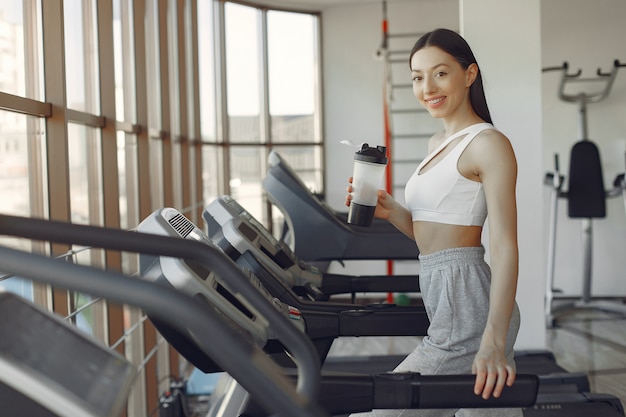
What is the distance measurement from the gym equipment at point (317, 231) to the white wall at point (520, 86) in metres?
0.68

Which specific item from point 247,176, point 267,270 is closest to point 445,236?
point 267,270

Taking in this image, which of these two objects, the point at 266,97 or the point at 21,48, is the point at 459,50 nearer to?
the point at 21,48

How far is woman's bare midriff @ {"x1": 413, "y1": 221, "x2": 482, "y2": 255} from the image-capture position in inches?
65.1

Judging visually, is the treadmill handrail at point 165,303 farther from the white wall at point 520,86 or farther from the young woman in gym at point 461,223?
the white wall at point 520,86

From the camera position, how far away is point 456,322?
161cm

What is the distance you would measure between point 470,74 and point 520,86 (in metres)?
2.33

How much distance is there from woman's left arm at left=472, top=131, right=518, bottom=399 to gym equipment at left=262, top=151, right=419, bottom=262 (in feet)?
5.94

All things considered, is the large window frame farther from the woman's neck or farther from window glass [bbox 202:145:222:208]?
the woman's neck

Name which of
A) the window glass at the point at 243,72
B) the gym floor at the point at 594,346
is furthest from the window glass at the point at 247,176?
the gym floor at the point at 594,346

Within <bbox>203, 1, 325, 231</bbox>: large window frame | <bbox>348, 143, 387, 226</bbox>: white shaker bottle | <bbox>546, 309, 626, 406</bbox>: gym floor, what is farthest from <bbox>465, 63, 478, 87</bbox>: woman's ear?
<bbox>203, 1, 325, 231</bbox>: large window frame

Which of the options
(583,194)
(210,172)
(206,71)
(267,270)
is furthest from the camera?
(210,172)

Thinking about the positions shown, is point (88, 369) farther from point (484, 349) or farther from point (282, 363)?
point (282, 363)

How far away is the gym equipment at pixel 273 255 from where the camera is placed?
212 centimetres

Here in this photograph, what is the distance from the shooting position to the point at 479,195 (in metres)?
1.63
